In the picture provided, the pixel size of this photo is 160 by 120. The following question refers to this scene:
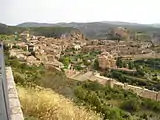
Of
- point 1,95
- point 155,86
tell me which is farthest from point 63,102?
point 155,86

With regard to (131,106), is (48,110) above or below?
above

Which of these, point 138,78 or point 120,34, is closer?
point 138,78

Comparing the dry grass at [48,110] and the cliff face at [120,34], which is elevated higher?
the dry grass at [48,110]

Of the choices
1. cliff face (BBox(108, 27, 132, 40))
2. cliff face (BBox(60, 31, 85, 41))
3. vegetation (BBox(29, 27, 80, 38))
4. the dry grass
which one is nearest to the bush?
the dry grass

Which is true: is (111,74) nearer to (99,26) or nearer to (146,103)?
(146,103)

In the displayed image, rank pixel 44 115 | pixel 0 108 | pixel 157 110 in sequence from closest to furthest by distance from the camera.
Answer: pixel 0 108 < pixel 44 115 < pixel 157 110

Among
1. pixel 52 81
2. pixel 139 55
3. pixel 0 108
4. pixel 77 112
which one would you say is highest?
pixel 0 108

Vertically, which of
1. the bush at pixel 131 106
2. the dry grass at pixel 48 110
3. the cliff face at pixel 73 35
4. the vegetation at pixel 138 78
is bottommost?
the vegetation at pixel 138 78

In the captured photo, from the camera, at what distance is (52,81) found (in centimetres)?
995

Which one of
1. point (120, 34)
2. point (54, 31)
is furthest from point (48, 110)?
point (120, 34)

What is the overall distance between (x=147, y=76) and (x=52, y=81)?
89.4 ft

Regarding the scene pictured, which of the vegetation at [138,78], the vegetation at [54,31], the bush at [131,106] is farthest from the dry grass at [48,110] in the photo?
the vegetation at [54,31]

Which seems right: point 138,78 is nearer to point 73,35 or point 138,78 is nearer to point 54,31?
point 73,35

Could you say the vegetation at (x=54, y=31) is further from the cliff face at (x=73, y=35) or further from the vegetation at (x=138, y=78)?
the vegetation at (x=138, y=78)
